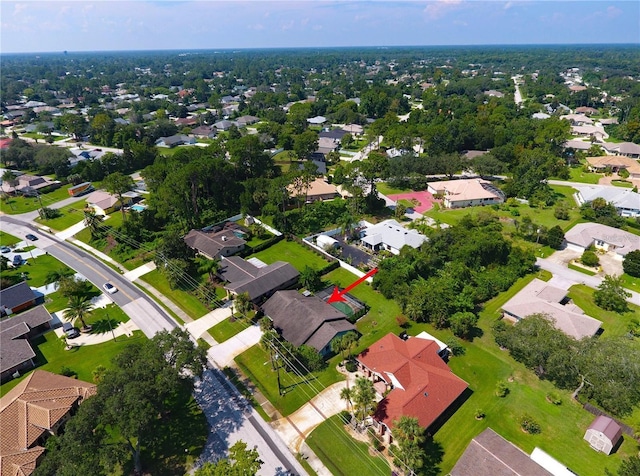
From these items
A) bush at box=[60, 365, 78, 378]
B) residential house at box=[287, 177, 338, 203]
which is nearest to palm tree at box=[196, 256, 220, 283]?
bush at box=[60, 365, 78, 378]

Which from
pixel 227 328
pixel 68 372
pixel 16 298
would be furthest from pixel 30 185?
pixel 227 328

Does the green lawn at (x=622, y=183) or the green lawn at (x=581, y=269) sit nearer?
the green lawn at (x=581, y=269)

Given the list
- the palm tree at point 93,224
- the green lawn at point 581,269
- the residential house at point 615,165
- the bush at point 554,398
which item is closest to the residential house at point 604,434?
the bush at point 554,398

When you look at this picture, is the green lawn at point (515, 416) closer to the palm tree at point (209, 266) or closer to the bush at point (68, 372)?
the palm tree at point (209, 266)

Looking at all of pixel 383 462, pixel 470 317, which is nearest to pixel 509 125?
pixel 470 317

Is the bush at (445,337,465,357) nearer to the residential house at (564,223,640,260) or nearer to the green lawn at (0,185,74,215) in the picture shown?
the residential house at (564,223,640,260)

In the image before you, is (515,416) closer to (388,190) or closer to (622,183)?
(388,190)
